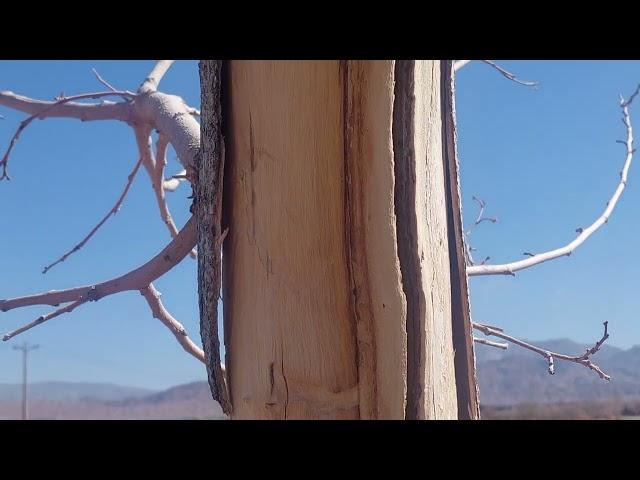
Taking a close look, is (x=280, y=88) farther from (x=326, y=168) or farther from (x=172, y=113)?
(x=172, y=113)

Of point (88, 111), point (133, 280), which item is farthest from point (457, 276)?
point (88, 111)

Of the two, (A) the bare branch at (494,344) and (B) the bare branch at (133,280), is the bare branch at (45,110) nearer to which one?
(B) the bare branch at (133,280)

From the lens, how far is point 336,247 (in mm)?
652

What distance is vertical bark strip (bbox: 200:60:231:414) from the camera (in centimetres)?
68

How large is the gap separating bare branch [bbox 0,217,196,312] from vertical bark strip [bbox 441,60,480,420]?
0.34 m

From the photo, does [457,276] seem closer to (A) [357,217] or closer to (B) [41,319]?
(A) [357,217]

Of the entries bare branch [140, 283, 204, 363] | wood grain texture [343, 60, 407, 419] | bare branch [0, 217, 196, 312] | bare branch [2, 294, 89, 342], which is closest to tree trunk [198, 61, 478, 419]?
wood grain texture [343, 60, 407, 419]

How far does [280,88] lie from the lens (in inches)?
26.2

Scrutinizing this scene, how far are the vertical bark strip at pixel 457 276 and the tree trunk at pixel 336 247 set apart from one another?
0.01 metres

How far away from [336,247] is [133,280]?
571 millimetres

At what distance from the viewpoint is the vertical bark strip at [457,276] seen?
708 mm

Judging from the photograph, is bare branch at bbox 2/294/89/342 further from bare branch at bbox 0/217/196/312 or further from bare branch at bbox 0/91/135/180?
bare branch at bbox 0/91/135/180
